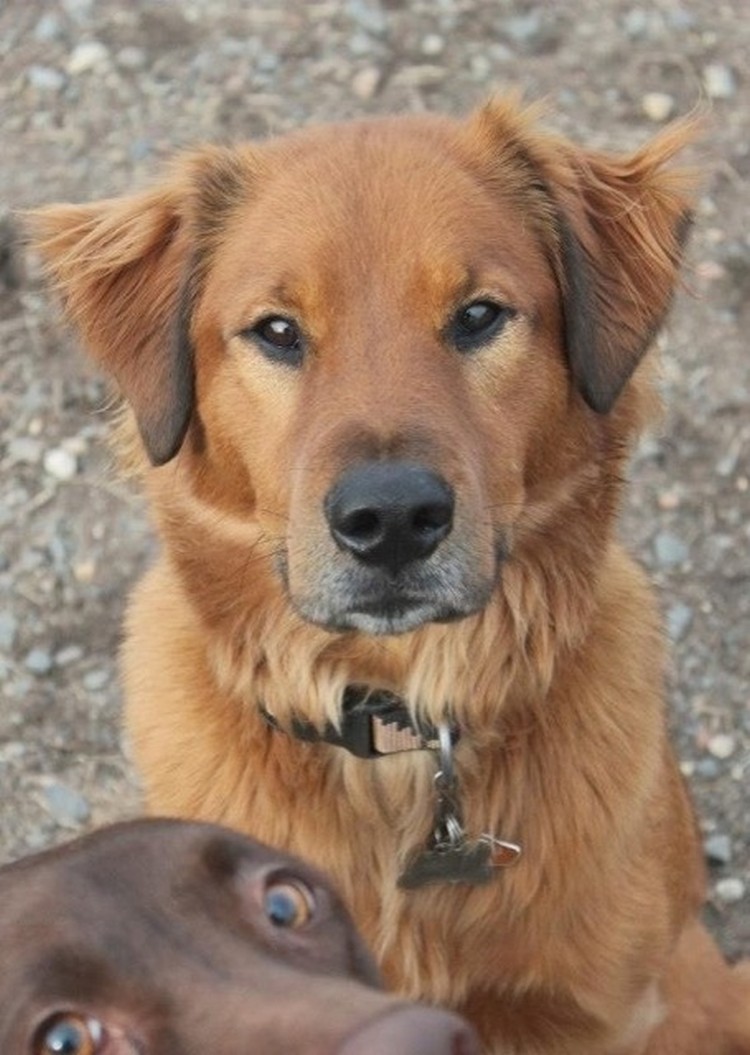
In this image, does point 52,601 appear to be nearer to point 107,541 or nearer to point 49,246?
point 107,541

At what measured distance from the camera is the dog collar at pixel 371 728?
151 inches

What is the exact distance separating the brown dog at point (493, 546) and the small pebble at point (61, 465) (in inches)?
69.6

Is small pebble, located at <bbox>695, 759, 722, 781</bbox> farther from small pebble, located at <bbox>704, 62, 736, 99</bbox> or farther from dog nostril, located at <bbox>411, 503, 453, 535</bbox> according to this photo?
small pebble, located at <bbox>704, 62, 736, 99</bbox>

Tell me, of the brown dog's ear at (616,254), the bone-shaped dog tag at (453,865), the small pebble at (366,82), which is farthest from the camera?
the small pebble at (366,82)

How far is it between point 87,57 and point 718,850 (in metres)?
3.90

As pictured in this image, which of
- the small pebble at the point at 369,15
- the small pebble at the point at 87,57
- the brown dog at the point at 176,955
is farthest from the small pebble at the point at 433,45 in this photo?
the brown dog at the point at 176,955

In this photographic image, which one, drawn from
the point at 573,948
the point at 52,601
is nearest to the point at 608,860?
the point at 573,948

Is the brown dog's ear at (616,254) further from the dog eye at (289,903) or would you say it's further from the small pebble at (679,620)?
the small pebble at (679,620)

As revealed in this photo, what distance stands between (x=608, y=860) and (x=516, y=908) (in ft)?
0.77

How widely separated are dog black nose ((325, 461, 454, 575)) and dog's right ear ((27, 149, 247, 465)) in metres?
0.60

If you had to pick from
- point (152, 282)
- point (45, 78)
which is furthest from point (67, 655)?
point (45, 78)

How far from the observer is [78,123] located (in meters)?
6.69

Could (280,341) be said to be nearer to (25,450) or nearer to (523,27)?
(25,450)

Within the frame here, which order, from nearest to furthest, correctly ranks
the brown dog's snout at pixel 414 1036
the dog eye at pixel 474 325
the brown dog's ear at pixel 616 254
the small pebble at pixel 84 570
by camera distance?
1. the brown dog's snout at pixel 414 1036
2. the dog eye at pixel 474 325
3. the brown dog's ear at pixel 616 254
4. the small pebble at pixel 84 570
